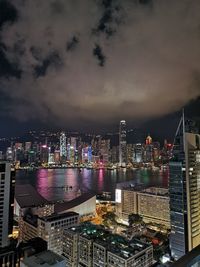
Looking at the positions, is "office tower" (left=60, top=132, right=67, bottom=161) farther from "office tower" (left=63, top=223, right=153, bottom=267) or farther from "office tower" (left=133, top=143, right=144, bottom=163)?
"office tower" (left=63, top=223, right=153, bottom=267)

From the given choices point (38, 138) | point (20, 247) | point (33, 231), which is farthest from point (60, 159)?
point (20, 247)

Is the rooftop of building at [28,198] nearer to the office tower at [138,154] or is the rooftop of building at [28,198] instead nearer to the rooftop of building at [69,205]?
the rooftop of building at [69,205]

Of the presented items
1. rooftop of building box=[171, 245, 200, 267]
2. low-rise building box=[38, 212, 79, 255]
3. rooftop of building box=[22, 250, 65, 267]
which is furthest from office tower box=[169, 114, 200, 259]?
rooftop of building box=[171, 245, 200, 267]

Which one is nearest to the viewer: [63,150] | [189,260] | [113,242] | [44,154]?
[189,260]

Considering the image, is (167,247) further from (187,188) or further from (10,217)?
(10,217)

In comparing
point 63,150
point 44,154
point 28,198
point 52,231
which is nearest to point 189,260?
point 52,231

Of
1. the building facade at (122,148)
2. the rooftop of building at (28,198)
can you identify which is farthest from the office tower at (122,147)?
the rooftop of building at (28,198)

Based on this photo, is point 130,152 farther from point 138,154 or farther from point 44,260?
point 44,260

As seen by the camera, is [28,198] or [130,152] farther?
[130,152]
